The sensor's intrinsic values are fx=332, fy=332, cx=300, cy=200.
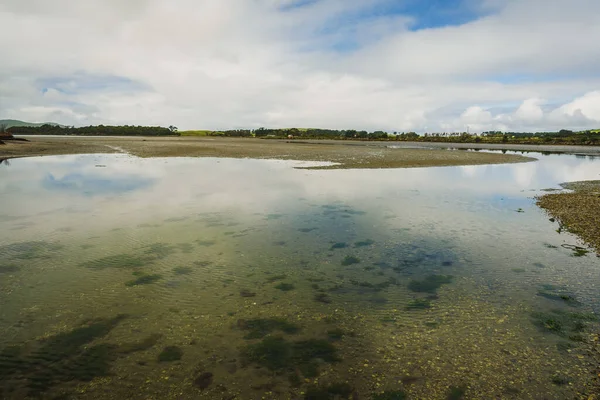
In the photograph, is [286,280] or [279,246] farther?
[279,246]

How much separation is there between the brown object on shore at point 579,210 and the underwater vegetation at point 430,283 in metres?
8.97

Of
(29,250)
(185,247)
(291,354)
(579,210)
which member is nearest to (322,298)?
(291,354)

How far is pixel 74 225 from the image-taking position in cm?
1836

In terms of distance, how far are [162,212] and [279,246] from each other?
9864mm

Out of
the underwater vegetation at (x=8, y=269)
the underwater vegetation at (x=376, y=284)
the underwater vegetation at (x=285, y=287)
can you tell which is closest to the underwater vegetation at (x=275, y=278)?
the underwater vegetation at (x=285, y=287)

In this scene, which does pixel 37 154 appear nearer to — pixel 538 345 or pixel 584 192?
pixel 538 345

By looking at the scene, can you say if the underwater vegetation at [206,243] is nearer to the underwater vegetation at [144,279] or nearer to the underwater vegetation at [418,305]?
the underwater vegetation at [144,279]

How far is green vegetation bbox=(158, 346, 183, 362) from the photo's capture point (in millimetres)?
7930

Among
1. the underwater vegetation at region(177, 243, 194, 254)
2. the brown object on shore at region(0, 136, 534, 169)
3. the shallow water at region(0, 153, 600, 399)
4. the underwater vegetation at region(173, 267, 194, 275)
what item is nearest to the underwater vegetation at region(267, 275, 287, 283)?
the shallow water at region(0, 153, 600, 399)

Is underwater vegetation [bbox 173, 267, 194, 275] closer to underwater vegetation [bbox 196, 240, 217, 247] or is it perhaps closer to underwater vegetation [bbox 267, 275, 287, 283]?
underwater vegetation [bbox 196, 240, 217, 247]

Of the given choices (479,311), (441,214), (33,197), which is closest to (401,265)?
(479,311)

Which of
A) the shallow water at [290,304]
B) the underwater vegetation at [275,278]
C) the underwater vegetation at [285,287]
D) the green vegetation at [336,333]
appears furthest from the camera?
the underwater vegetation at [275,278]

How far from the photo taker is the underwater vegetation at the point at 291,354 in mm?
7758

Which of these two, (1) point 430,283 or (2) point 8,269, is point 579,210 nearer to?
(1) point 430,283
